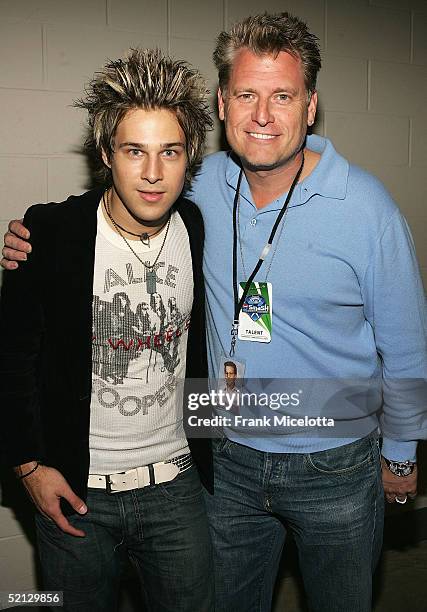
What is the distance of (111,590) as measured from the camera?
1853 millimetres

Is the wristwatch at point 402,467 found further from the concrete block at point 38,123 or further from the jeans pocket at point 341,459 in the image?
the concrete block at point 38,123

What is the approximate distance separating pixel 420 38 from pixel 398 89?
26cm

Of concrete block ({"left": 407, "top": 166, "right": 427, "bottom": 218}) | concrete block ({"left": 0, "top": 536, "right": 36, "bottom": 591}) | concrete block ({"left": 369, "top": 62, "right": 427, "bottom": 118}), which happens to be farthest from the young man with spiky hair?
concrete block ({"left": 407, "top": 166, "right": 427, "bottom": 218})

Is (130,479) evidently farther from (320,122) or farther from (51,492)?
(320,122)

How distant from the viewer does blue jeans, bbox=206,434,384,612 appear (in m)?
1.86

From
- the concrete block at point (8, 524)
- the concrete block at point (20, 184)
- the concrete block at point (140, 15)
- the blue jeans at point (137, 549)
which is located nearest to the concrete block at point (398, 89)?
the concrete block at point (140, 15)

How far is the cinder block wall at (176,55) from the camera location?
2.38 metres

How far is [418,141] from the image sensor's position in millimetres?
3170

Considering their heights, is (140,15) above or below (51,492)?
above

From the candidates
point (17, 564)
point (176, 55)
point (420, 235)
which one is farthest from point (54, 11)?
point (17, 564)

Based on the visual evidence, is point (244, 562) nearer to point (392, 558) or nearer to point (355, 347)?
point (355, 347)

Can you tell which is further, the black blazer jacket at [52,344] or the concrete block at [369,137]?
the concrete block at [369,137]

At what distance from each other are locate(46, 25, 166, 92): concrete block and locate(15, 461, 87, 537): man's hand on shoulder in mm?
1373

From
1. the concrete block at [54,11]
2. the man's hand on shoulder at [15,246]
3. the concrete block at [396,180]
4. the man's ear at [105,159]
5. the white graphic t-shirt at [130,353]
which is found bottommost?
the white graphic t-shirt at [130,353]
